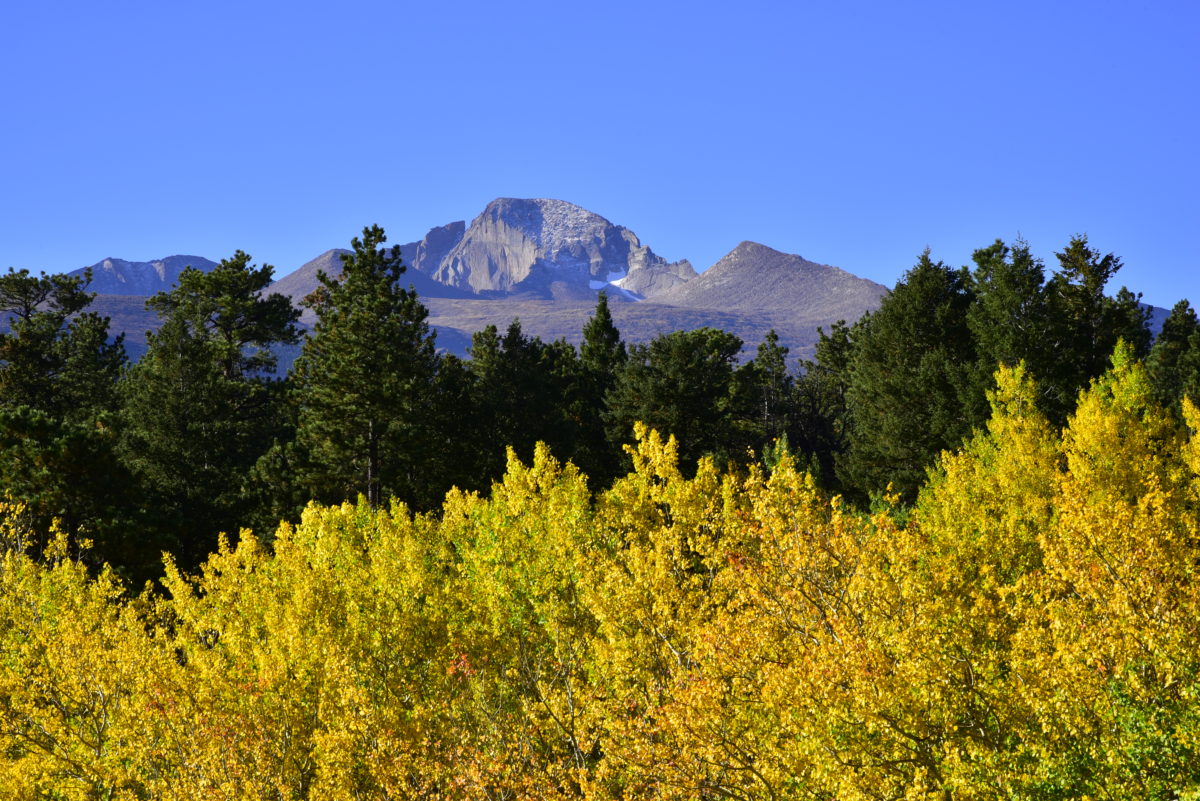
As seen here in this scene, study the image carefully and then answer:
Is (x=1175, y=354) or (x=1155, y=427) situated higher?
(x=1175, y=354)

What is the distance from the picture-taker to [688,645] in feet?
48.9

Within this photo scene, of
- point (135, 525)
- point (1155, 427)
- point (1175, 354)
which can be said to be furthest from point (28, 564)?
point (1175, 354)

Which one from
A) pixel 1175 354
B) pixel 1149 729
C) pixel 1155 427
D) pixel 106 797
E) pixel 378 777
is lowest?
pixel 106 797

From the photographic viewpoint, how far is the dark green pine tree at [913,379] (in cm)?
4672

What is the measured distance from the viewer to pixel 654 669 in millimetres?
14938

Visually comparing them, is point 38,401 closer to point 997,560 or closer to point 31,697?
point 31,697

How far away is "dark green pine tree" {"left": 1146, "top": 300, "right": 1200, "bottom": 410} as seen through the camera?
56.1 meters

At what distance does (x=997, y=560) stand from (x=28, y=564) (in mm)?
25611

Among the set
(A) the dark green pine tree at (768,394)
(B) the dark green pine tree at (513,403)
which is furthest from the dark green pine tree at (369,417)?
(A) the dark green pine tree at (768,394)

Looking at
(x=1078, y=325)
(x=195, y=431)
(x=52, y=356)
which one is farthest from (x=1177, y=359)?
(x=52, y=356)

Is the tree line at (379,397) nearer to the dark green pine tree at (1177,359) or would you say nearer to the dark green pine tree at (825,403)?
the dark green pine tree at (1177,359)

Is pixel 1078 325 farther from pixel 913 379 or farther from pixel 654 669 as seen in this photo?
pixel 654 669

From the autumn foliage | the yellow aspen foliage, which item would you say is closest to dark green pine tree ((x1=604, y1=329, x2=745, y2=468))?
the autumn foliage

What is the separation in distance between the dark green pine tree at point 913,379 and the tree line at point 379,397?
0.11m
